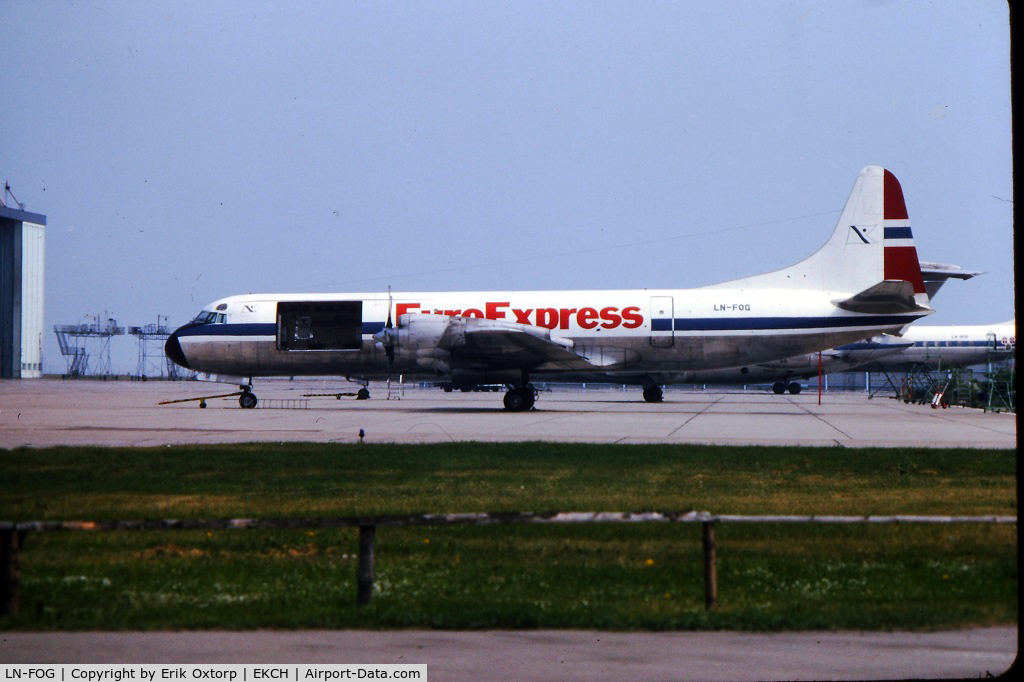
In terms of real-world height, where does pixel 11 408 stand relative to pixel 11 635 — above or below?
above

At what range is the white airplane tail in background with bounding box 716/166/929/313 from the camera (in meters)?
37.4

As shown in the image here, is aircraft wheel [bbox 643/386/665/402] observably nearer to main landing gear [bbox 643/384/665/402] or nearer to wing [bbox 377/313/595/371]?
main landing gear [bbox 643/384/665/402]

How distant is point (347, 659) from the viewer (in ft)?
18.4

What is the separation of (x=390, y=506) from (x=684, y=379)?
133 feet

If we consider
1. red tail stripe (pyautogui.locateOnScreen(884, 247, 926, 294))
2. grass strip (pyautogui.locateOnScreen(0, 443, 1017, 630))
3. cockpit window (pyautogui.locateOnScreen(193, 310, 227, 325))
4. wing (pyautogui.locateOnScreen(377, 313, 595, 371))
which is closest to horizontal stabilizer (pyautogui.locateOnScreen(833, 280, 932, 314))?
red tail stripe (pyautogui.locateOnScreen(884, 247, 926, 294))

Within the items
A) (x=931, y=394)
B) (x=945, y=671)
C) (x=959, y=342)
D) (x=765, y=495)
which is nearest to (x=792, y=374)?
(x=931, y=394)

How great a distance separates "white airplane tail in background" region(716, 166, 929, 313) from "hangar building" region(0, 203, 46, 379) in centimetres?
3197

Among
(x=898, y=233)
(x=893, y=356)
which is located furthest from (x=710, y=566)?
(x=893, y=356)

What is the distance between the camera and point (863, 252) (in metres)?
37.8

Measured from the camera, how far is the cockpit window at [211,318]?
39.2m

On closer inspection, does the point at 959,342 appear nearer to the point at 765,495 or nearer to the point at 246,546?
the point at 765,495

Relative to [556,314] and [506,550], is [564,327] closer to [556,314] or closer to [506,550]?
[556,314]

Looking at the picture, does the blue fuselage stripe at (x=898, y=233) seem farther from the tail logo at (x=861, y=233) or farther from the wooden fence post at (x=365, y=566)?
the wooden fence post at (x=365, y=566)

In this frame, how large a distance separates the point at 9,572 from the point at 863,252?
120 ft
